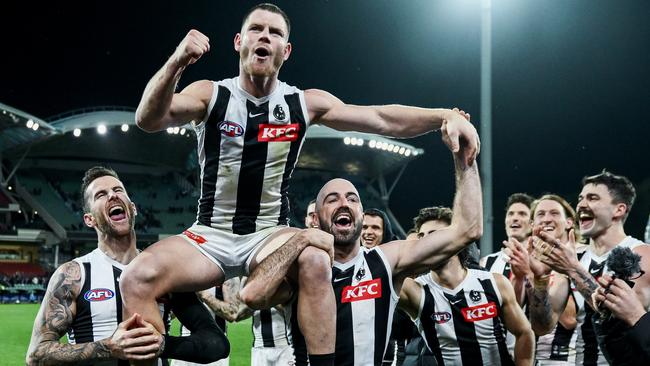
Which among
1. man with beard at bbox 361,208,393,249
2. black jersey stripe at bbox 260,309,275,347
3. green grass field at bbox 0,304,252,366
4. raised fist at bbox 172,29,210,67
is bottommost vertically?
green grass field at bbox 0,304,252,366

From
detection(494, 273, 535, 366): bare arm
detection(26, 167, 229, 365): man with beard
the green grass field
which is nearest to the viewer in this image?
detection(26, 167, 229, 365): man with beard

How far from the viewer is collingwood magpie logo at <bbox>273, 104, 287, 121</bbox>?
443 cm

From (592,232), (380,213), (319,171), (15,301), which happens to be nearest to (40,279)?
(15,301)

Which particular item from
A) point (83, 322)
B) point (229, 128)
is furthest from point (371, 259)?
point (83, 322)

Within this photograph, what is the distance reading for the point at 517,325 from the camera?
220 inches

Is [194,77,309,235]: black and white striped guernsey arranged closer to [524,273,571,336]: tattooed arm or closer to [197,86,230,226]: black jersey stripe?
[197,86,230,226]: black jersey stripe

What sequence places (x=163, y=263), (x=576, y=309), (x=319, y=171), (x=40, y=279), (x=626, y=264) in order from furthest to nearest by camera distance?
(x=319, y=171) → (x=40, y=279) → (x=576, y=309) → (x=163, y=263) → (x=626, y=264)

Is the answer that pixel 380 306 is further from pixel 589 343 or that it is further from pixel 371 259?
pixel 589 343

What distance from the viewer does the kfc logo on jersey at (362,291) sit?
4.96 metres

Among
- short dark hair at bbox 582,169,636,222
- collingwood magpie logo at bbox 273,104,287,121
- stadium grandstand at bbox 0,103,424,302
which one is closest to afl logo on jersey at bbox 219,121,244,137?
collingwood magpie logo at bbox 273,104,287,121

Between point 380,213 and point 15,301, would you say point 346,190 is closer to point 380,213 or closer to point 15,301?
point 380,213

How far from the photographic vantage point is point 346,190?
195 inches

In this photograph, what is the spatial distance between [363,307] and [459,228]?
2.78ft

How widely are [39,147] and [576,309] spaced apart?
39450 mm
